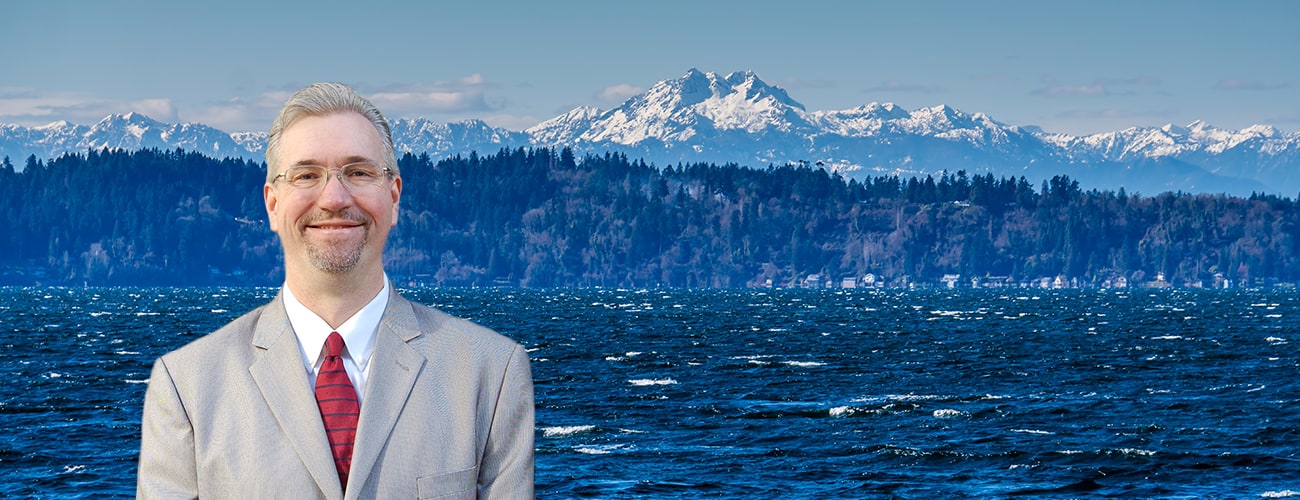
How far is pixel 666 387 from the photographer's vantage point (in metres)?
81.8

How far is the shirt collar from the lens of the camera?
6.30 meters

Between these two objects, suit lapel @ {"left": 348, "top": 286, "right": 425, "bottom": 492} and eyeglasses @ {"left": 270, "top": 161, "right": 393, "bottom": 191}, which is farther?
eyeglasses @ {"left": 270, "top": 161, "right": 393, "bottom": 191}

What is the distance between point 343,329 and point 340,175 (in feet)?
1.95

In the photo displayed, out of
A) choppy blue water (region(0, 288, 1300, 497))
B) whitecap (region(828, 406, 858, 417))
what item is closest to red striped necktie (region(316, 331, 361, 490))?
choppy blue water (region(0, 288, 1300, 497))

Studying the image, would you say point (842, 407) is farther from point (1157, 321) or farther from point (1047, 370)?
point (1157, 321)

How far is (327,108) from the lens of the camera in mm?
6137

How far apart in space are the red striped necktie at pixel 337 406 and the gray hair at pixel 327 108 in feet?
2.43

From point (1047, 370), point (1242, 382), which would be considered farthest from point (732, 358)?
point (1242, 382)

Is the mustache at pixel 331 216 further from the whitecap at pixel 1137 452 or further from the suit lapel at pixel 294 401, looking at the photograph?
the whitecap at pixel 1137 452

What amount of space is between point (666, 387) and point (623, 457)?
29.0 meters

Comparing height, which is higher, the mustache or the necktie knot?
the mustache

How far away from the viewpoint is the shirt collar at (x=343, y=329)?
6.30 m

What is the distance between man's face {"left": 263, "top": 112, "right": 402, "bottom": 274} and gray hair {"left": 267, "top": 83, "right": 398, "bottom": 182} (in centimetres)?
3

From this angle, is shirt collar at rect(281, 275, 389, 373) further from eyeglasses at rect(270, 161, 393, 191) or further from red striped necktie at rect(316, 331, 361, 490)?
eyeglasses at rect(270, 161, 393, 191)
